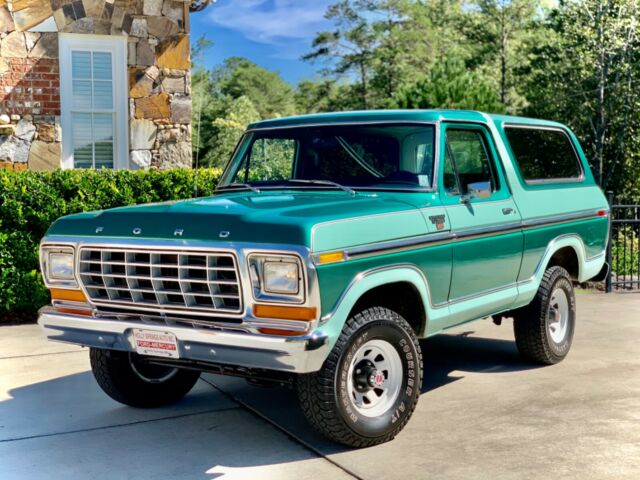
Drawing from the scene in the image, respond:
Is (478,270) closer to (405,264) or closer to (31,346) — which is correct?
(405,264)

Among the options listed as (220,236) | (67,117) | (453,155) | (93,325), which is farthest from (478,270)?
(67,117)

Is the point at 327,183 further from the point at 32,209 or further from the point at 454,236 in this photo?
the point at 32,209

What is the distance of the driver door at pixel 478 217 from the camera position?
5766 millimetres

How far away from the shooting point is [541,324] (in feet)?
22.7

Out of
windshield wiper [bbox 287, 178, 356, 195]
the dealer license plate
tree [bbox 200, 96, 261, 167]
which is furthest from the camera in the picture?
tree [bbox 200, 96, 261, 167]

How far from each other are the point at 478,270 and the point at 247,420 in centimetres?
190

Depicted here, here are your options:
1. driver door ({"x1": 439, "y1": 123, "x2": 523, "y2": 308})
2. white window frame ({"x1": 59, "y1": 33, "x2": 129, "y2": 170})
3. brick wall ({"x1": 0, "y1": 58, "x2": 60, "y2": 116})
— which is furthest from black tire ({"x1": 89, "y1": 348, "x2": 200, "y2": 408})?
brick wall ({"x1": 0, "y1": 58, "x2": 60, "y2": 116})

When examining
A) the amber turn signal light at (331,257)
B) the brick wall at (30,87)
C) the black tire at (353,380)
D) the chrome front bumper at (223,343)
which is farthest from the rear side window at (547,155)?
the brick wall at (30,87)

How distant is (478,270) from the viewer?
596cm

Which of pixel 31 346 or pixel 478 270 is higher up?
pixel 478 270

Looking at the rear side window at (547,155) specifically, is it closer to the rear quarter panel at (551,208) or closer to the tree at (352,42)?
the rear quarter panel at (551,208)

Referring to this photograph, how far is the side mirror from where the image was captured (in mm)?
5844

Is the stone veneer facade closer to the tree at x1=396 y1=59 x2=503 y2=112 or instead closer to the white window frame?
the white window frame

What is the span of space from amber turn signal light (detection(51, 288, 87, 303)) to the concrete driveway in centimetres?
87
